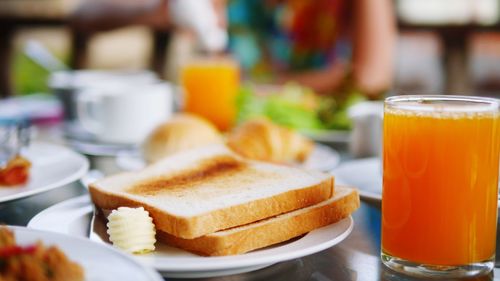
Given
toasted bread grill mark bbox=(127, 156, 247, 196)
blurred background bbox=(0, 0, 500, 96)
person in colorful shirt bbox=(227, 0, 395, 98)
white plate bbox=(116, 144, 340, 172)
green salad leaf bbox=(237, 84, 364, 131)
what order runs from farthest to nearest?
1. blurred background bbox=(0, 0, 500, 96)
2. person in colorful shirt bbox=(227, 0, 395, 98)
3. green salad leaf bbox=(237, 84, 364, 131)
4. white plate bbox=(116, 144, 340, 172)
5. toasted bread grill mark bbox=(127, 156, 247, 196)

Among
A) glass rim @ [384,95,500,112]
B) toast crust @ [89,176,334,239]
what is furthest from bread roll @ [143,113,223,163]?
glass rim @ [384,95,500,112]

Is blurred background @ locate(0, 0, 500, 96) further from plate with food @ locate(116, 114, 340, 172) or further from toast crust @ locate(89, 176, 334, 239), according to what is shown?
toast crust @ locate(89, 176, 334, 239)

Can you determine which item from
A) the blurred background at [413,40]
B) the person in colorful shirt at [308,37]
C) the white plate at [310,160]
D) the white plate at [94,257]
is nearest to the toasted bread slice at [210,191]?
the white plate at [94,257]

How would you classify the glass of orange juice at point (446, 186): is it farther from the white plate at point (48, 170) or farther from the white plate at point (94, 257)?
the white plate at point (48, 170)

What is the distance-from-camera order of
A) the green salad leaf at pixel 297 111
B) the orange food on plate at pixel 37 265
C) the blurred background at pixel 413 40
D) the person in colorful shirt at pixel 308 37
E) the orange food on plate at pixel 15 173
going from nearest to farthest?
the orange food on plate at pixel 37 265, the orange food on plate at pixel 15 173, the green salad leaf at pixel 297 111, the person in colorful shirt at pixel 308 37, the blurred background at pixel 413 40

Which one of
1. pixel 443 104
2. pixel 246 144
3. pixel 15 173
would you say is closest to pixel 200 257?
pixel 443 104

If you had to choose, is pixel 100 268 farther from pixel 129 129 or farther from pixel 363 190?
pixel 129 129
